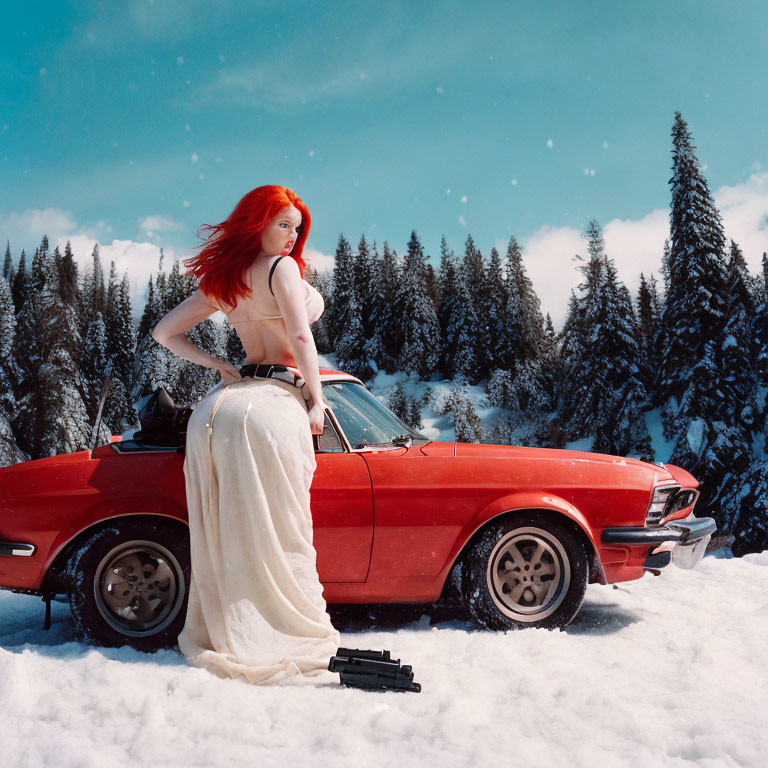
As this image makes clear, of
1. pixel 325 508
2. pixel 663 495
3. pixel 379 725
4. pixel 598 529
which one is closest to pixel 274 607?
pixel 325 508

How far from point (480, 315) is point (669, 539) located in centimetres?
5038

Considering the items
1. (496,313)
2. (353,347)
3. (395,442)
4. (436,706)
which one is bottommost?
(436,706)

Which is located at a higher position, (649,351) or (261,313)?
(649,351)

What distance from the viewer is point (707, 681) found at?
2910 mm

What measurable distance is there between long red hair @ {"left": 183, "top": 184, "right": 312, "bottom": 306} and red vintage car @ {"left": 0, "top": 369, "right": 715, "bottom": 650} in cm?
92

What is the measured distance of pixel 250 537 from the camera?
10.2 ft

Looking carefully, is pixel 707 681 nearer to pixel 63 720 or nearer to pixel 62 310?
pixel 63 720

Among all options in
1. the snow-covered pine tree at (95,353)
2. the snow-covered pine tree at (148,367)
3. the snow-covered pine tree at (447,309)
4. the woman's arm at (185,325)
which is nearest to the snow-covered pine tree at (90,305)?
the snow-covered pine tree at (95,353)

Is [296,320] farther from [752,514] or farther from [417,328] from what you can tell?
[417,328]

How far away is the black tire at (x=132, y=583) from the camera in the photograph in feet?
11.2

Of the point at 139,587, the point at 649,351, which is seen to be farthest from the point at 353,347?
the point at 139,587

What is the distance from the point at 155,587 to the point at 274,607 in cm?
86

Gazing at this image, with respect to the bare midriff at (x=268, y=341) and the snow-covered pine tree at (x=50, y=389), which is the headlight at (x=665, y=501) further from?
the snow-covered pine tree at (x=50, y=389)

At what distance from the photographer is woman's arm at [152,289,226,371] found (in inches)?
143
